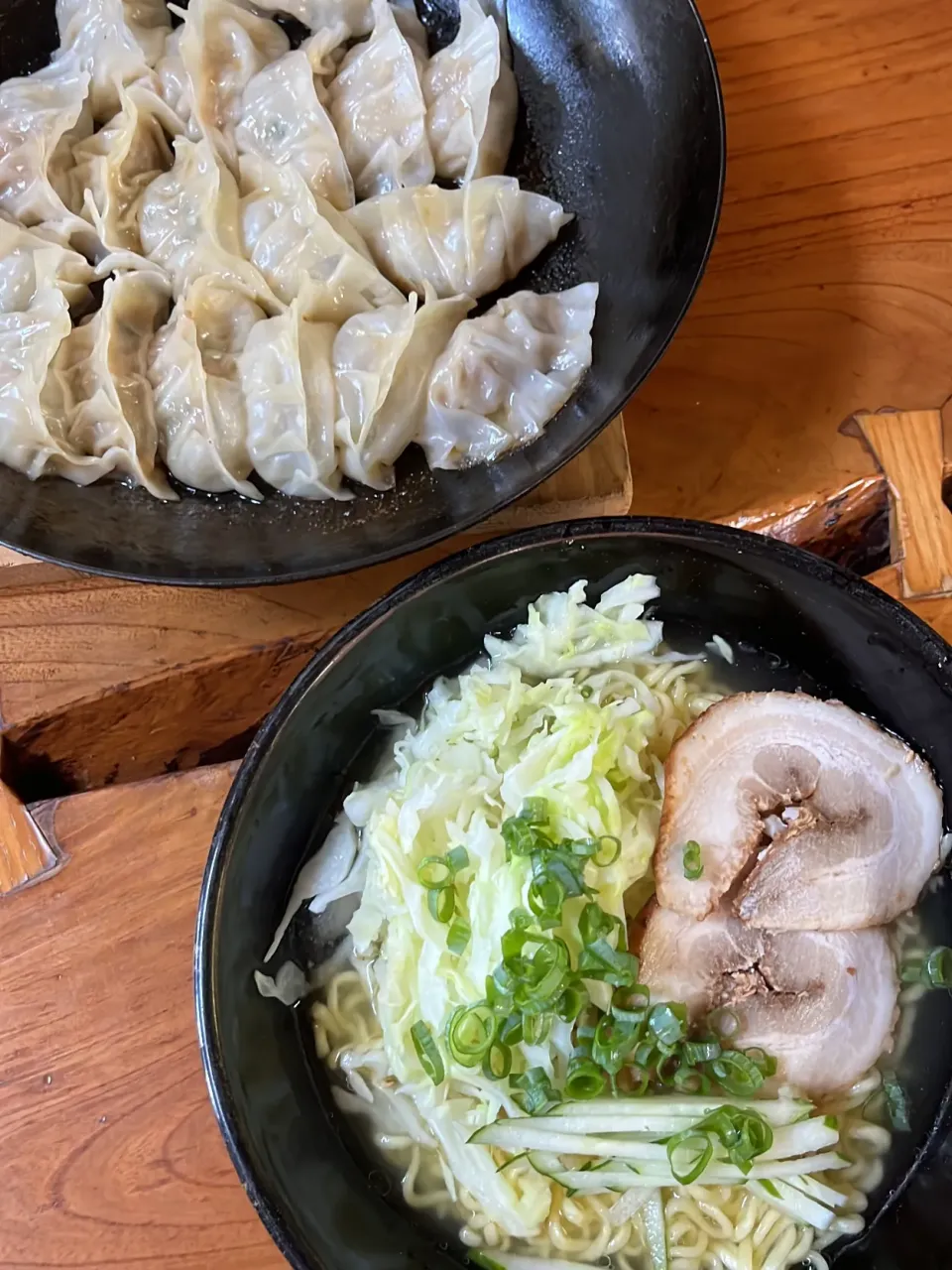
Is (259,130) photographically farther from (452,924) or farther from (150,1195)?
(150,1195)

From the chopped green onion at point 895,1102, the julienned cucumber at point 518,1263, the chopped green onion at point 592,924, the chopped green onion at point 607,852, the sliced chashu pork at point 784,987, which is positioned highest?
the chopped green onion at point 607,852

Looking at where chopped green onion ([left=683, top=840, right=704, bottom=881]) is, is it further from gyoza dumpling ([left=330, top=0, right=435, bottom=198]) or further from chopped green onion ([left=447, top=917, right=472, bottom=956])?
gyoza dumpling ([left=330, top=0, right=435, bottom=198])

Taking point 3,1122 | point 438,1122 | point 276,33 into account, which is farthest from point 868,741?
point 276,33

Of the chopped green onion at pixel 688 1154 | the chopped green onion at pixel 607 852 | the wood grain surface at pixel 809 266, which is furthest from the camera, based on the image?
the wood grain surface at pixel 809 266

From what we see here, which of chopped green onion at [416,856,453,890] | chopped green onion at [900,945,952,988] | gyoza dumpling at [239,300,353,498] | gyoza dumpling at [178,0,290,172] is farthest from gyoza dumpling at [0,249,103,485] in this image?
chopped green onion at [900,945,952,988]

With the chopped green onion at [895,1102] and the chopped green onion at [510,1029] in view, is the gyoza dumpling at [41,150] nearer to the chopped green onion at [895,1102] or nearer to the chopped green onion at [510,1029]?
the chopped green onion at [510,1029]

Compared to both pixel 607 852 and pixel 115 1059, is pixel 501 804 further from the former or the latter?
pixel 115 1059

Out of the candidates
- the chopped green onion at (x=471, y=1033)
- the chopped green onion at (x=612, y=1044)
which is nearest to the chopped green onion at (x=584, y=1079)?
the chopped green onion at (x=612, y=1044)

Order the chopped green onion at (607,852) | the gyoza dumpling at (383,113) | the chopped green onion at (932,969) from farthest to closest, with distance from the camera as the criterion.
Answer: the gyoza dumpling at (383,113), the chopped green onion at (932,969), the chopped green onion at (607,852)
